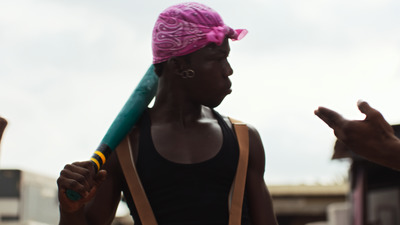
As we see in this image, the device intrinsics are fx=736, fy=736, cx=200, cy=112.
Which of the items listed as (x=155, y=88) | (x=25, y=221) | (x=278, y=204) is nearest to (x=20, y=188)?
(x=25, y=221)

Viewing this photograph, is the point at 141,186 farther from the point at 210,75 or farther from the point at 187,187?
the point at 210,75

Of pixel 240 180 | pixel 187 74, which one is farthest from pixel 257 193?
pixel 187 74

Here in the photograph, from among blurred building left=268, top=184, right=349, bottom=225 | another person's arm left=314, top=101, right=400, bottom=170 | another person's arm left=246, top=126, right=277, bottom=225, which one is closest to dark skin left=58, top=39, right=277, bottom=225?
another person's arm left=246, top=126, right=277, bottom=225

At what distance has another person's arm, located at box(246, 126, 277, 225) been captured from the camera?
341cm

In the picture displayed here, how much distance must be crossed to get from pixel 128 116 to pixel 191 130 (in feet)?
1.01

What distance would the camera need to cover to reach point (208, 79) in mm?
3352

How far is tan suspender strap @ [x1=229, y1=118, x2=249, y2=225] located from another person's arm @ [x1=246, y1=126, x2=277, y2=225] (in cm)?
5

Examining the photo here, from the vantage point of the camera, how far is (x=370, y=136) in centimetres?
258

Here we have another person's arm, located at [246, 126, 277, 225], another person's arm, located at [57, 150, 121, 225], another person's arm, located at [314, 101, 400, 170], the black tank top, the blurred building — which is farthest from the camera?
the blurred building

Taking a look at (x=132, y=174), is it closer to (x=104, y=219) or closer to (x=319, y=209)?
(x=104, y=219)

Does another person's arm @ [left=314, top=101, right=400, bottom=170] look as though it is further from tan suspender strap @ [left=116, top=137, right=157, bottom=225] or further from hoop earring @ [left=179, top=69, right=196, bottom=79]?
tan suspender strap @ [left=116, top=137, right=157, bottom=225]

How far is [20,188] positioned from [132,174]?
1423 centimetres

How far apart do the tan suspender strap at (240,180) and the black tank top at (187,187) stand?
3cm

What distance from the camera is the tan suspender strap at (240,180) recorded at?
3.30 meters
